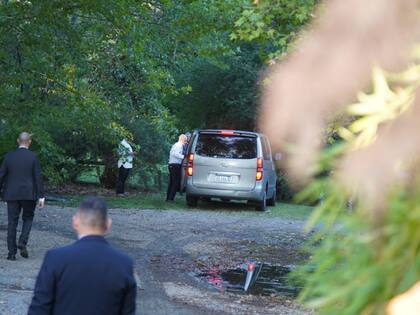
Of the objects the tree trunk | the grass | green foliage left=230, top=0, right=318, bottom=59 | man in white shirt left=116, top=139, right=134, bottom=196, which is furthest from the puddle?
the tree trunk

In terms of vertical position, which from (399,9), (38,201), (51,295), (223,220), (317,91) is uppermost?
(399,9)

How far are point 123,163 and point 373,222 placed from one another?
21992mm

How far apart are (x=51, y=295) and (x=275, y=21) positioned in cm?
743

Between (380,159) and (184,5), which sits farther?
(184,5)

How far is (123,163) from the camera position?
2420 cm

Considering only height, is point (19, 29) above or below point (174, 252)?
above

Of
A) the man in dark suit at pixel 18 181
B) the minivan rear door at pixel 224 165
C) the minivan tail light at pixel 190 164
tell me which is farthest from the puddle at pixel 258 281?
the minivan tail light at pixel 190 164

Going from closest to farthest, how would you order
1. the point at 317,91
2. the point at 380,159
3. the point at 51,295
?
1. the point at 380,159
2. the point at 317,91
3. the point at 51,295

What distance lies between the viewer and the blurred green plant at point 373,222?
7.57 ft

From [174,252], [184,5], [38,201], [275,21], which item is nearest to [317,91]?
[275,21]

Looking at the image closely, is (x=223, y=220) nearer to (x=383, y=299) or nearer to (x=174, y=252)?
Answer: (x=174, y=252)

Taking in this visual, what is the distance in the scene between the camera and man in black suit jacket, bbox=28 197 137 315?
5.00m

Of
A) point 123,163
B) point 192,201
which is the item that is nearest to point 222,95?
point 123,163

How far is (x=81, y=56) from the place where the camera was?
14711mm
